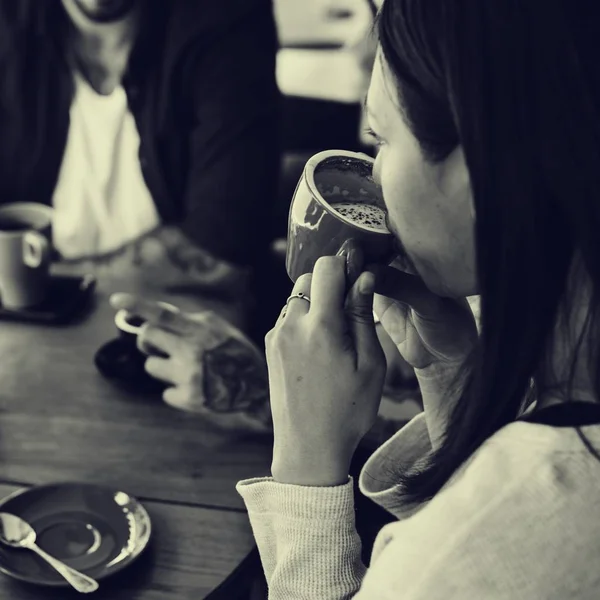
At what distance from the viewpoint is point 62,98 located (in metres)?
1.79

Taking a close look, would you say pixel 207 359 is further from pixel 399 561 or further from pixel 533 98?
pixel 533 98

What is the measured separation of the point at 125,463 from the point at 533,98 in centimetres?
65

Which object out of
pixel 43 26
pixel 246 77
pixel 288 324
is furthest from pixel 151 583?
pixel 43 26

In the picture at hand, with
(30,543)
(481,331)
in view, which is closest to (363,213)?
(481,331)

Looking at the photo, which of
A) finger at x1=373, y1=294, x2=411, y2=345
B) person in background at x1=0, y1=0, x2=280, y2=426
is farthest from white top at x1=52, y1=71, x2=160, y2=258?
finger at x1=373, y1=294, x2=411, y2=345

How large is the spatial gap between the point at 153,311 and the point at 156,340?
0.16 ft

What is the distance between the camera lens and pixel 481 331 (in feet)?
2.28

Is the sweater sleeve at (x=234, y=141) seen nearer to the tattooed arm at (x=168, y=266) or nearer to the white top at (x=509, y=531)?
the tattooed arm at (x=168, y=266)

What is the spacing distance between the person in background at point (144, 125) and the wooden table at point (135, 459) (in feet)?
1.72

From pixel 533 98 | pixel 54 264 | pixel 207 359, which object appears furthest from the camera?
pixel 54 264

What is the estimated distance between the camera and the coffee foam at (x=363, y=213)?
2.81 ft

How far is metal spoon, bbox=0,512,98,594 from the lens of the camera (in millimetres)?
807

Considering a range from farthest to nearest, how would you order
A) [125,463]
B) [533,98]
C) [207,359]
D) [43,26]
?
1. [43,26]
2. [207,359]
3. [125,463]
4. [533,98]

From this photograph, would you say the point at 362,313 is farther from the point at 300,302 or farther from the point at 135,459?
the point at 135,459
